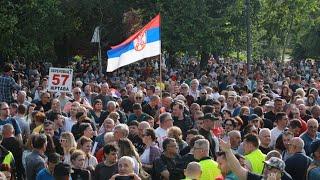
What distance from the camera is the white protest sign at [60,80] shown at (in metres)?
16.2

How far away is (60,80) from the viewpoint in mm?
16203

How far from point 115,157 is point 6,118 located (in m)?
4.25

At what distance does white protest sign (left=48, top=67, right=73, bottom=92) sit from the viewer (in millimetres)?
16156

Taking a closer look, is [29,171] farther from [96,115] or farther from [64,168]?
[96,115]

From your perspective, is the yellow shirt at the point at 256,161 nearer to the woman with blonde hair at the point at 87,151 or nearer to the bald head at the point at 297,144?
the bald head at the point at 297,144

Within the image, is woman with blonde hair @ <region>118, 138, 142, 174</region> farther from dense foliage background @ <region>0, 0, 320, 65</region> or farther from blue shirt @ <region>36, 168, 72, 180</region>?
dense foliage background @ <region>0, 0, 320, 65</region>

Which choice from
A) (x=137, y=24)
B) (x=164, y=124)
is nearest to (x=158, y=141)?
(x=164, y=124)

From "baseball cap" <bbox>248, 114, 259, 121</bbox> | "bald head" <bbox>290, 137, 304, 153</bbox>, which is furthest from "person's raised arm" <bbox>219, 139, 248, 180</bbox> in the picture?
"baseball cap" <bbox>248, 114, 259, 121</bbox>

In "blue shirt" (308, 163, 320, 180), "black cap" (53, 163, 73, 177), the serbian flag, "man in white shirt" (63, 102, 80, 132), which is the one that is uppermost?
the serbian flag

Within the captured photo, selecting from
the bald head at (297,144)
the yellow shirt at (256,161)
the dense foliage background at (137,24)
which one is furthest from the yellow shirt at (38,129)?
the dense foliage background at (137,24)

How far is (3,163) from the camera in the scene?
33.7 feet

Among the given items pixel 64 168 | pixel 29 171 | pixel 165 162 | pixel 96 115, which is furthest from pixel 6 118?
pixel 64 168

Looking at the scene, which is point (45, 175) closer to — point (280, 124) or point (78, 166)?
point (78, 166)

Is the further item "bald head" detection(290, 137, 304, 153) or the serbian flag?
the serbian flag
